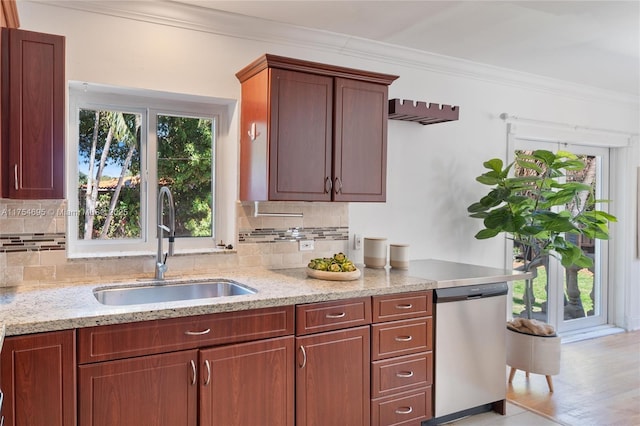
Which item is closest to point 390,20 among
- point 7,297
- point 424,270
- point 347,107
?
point 347,107

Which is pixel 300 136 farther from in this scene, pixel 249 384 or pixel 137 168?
pixel 249 384

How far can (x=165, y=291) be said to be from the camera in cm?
261

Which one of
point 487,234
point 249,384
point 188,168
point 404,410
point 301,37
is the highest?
point 301,37

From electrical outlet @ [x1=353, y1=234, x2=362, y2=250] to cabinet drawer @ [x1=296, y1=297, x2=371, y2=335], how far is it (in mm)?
873

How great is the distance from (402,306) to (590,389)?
188 centimetres

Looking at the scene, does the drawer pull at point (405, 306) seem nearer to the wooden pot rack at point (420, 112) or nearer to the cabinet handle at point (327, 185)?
the cabinet handle at point (327, 185)

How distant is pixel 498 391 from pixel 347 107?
6.56 ft

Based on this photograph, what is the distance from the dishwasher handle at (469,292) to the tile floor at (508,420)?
763 millimetres

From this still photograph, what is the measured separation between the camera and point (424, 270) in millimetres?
3098

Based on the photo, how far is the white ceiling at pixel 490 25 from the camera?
8.85 feet

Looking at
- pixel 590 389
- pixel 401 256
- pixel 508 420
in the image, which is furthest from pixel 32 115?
pixel 590 389

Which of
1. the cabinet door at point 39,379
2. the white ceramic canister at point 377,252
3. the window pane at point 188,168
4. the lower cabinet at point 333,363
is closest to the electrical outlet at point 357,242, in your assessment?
the white ceramic canister at point 377,252

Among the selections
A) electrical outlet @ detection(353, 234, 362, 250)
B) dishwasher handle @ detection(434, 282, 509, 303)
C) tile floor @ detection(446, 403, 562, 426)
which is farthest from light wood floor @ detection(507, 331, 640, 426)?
electrical outlet @ detection(353, 234, 362, 250)

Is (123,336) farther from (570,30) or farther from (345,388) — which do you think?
(570,30)
